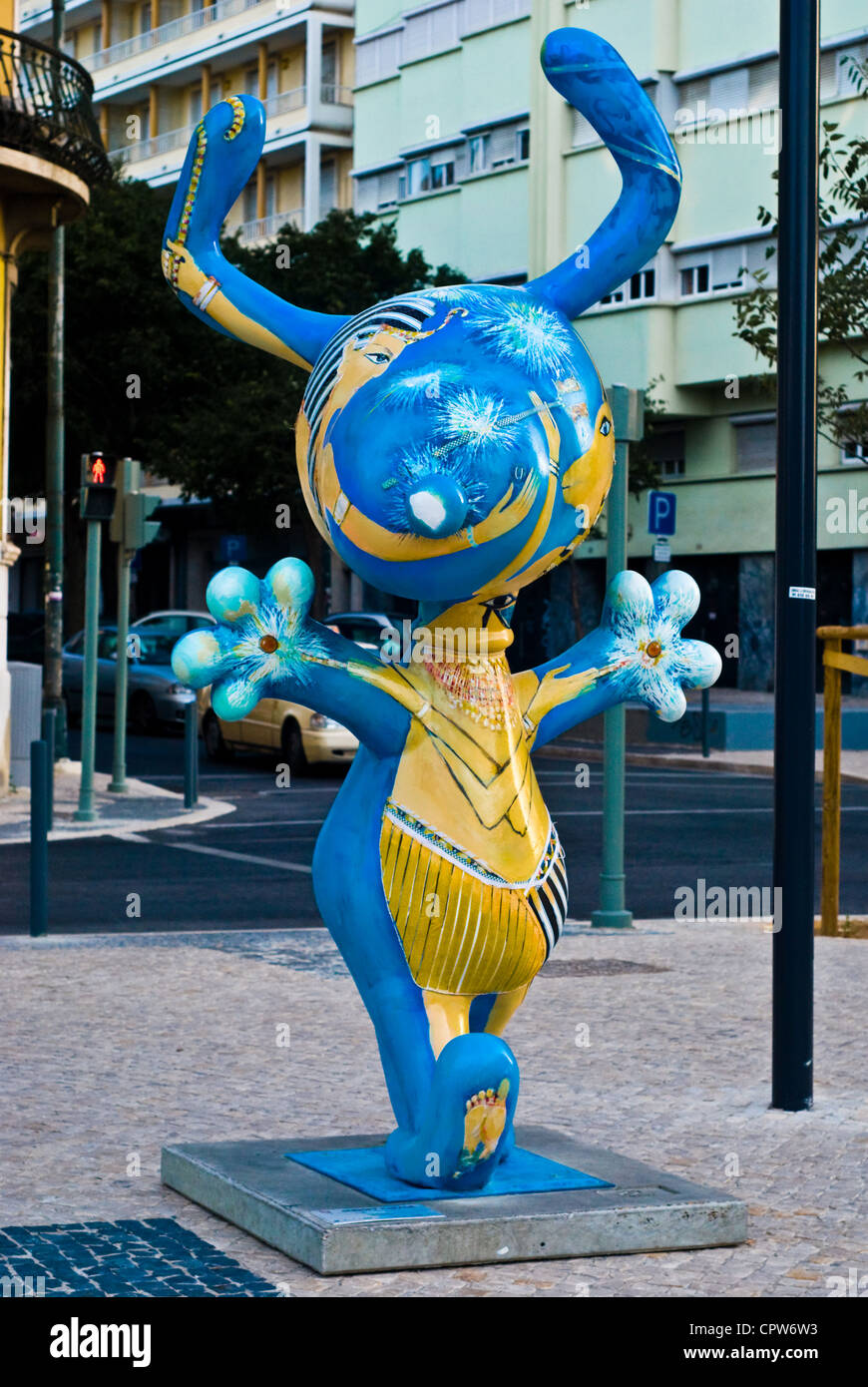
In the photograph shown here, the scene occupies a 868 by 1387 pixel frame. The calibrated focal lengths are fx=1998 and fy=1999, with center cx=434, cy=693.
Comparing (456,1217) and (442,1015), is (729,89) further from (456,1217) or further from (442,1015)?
(456,1217)

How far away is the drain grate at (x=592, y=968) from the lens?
9.20 metres

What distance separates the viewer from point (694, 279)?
38562 millimetres

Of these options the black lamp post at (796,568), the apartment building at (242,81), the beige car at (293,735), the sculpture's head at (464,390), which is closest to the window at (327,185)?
the apartment building at (242,81)

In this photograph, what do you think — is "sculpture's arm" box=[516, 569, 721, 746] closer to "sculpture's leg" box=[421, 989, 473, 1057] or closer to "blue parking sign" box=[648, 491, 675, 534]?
"sculpture's leg" box=[421, 989, 473, 1057]

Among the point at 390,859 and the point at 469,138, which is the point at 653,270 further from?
the point at 390,859

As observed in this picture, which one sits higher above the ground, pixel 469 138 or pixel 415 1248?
pixel 469 138

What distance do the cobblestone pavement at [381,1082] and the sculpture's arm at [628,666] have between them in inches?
52.8

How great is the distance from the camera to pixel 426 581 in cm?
473

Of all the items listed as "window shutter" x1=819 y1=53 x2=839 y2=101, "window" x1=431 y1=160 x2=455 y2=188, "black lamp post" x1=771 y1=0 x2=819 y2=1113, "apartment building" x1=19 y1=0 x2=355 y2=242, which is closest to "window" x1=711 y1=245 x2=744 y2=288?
"window shutter" x1=819 y1=53 x2=839 y2=101

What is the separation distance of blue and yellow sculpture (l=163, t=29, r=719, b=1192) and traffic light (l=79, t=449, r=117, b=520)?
12.4m

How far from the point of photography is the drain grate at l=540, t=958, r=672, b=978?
30.2 ft

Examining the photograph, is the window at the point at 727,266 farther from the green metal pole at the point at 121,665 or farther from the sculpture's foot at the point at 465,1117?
the sculpture's foot at the point at 465,1117

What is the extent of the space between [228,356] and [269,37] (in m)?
15.9

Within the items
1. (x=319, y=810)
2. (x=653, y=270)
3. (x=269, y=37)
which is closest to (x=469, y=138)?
(x=653, y=270)
